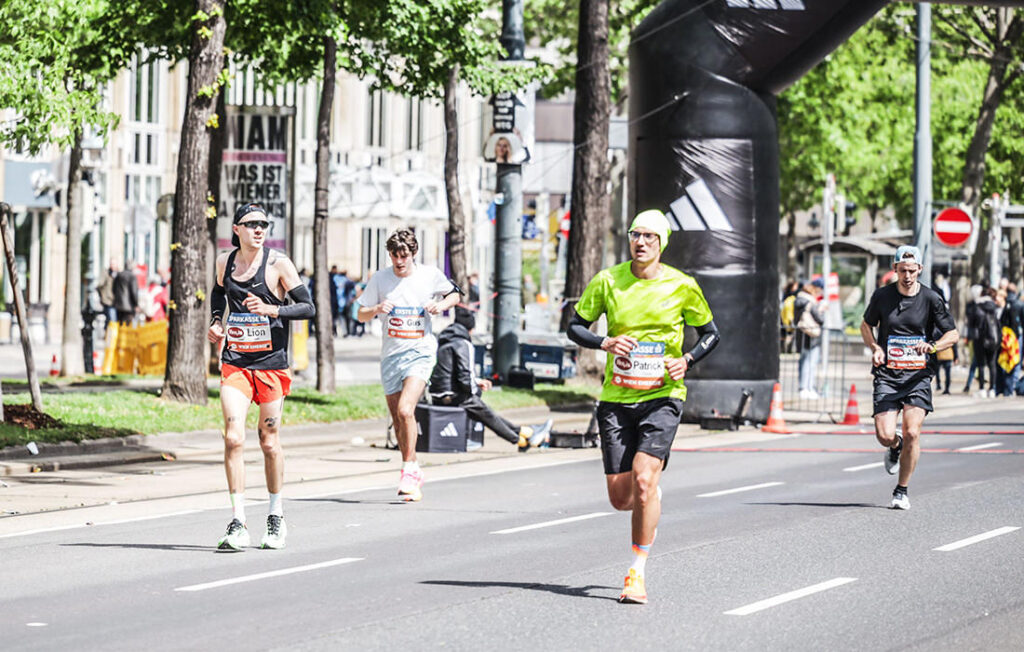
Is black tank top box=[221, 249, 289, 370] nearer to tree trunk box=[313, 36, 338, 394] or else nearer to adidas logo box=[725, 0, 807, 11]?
tree trunk box=[313, 36, 338, 394]

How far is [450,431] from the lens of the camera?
17.2 m

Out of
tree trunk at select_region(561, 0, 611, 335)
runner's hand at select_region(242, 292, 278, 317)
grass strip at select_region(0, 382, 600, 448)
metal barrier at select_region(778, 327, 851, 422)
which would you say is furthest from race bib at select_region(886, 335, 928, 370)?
tree trunk at select_region(561, 0, 611, 335)

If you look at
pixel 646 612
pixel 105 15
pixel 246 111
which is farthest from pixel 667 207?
pixel 646 612

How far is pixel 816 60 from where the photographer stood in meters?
21.0

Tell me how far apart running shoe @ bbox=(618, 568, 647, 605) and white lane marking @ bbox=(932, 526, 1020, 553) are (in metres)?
2.83

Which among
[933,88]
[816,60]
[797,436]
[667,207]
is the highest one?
[933,88]

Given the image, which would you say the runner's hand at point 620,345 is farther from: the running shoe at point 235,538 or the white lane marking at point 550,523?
the white lane marking at point 550,523

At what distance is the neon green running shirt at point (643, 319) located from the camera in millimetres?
8758

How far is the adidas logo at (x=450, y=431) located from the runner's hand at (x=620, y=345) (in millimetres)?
8519

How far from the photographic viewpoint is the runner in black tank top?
10.3 m

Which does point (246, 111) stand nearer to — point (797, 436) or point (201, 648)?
point (797, 436)

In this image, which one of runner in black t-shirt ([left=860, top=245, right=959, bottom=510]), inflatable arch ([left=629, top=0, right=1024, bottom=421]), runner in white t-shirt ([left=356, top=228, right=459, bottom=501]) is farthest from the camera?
inflatable arch ([left=629, top=0, right=1024, bottom=421])

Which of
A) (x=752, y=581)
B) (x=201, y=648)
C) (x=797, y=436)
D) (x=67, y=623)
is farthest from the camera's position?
(x=797, y=436)

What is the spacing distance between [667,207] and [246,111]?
5.13 meters
